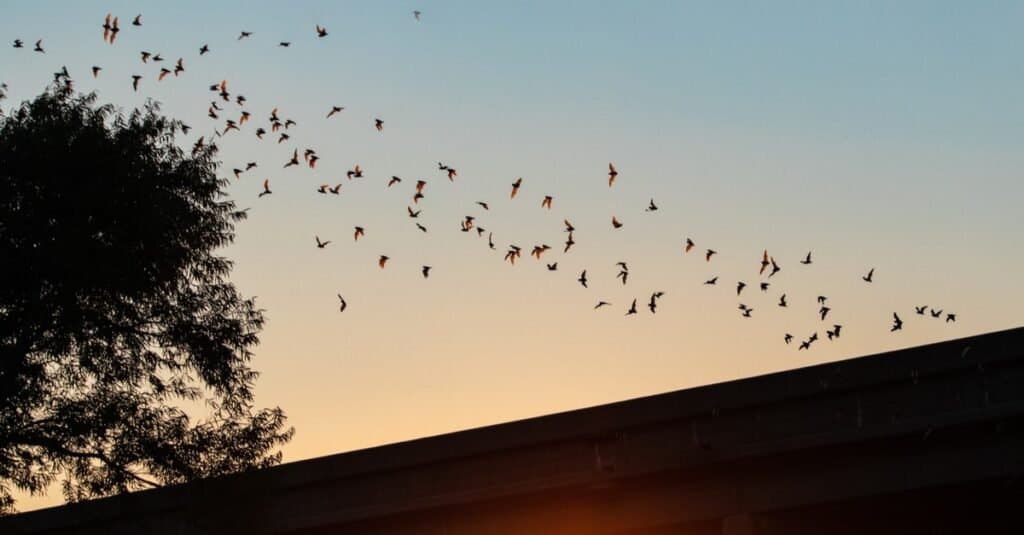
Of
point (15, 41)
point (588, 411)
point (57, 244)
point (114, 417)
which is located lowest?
point (588, 411)

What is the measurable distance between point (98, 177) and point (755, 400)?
1534 cm

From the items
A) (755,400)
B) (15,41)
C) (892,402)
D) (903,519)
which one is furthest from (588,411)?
(15,41)

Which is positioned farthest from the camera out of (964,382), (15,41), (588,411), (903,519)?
(15,41)

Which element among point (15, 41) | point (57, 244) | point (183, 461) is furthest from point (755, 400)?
point (15, 41)

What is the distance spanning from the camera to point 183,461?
31453 mm

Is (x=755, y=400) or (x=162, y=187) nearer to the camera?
(x=755, y=400)

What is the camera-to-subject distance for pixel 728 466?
26.8m

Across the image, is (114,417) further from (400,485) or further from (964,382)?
(964,382)

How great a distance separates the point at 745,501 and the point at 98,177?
15.6 m

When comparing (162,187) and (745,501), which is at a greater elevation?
(162,187)

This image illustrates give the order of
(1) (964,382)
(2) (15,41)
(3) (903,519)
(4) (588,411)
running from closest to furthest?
(1) (964,382) → (4) (588,411) → (3) (903,519) → (2) (15,41)

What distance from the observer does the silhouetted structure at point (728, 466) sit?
25297 mm

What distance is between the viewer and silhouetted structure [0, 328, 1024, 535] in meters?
25.3

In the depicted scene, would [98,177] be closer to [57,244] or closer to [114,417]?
[57,244]
